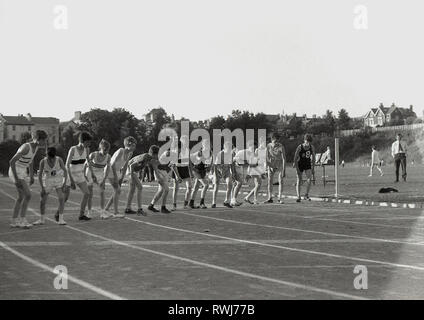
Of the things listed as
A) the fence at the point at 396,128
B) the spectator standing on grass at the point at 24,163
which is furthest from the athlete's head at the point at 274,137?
the fence at the point at 396,128

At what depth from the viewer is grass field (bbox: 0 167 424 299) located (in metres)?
6.40

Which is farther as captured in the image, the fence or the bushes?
the bushes

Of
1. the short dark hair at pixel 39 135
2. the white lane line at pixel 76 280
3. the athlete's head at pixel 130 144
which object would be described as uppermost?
the short dark hair at pixel 39 135

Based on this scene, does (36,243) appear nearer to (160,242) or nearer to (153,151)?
(160,242)

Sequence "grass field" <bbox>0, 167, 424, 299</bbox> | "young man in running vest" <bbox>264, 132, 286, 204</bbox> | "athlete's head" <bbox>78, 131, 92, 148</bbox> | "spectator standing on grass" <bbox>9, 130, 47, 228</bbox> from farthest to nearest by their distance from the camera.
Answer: "young man in running vest" <bbox>264, 132, 286, 204</bbox>, "athlete's head" <bbox>78, 131, 92, 148</bbox>, "spectator standing on grass" <bbox>9, 130, 47, 228</bbox>, "grass field" <bbox>0, 167, 424, 299</bbox>

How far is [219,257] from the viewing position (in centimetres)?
854

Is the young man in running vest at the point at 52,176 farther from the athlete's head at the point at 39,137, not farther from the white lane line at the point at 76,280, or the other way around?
the white lane line at the point at 76,280

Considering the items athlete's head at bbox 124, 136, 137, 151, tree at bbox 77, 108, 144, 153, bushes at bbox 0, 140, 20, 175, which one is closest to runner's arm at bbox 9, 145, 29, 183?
athlete's head at bbox 124, 136, 137, 151

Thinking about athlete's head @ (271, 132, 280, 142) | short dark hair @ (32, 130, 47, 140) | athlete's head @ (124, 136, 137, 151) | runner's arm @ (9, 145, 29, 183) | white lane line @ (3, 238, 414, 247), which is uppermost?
athlete's head @ (271, 132, 280, 142)

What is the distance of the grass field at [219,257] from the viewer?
21.0ft

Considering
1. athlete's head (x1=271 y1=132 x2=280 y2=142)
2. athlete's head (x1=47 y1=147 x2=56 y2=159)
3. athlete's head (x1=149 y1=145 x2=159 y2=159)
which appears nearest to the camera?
athlete's head (x1=47 y1=147 x2=56 y2=159)

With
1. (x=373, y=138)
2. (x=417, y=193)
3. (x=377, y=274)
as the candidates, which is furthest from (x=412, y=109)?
(x=377, y=274)

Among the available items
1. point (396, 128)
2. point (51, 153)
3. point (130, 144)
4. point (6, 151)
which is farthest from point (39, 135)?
point (6, 151)

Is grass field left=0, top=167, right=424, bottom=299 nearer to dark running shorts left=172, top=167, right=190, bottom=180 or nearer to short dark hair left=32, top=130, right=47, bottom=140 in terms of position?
short dark hair left=32, top=130, right=47, bottom=140
